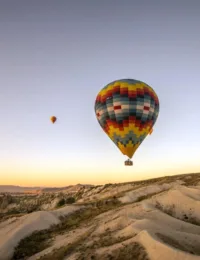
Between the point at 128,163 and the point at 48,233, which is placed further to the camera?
the point at 128,163

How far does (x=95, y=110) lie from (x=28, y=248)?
943 inches

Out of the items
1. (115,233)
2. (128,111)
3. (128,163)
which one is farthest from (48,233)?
(128,111)

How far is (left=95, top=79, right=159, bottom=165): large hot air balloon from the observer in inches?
1662

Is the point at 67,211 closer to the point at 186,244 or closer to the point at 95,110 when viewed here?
the point at 95,110

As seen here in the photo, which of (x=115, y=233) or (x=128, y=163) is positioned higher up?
(x=128, y=163)

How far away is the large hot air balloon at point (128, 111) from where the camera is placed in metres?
42.2

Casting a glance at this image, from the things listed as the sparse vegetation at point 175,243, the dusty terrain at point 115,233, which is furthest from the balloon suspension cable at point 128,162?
the sparse vegetation at point 175,243

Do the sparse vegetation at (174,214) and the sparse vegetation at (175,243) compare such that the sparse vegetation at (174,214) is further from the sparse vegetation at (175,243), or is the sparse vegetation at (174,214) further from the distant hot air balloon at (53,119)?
the distant hot air balloon at (53,119)

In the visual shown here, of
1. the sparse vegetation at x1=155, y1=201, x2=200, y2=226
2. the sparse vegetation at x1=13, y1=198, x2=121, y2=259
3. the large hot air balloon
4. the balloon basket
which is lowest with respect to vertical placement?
the sparse vegetation at x1=13, y1=198, x2=121, y2=259

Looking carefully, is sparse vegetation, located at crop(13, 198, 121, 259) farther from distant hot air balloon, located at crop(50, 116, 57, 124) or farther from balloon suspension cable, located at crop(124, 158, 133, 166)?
distant hot air balloon, located at crop(50, 116, 57, 124)

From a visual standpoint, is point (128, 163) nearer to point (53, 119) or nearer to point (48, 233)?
point (48, 233)

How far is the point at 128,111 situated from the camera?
42.2m

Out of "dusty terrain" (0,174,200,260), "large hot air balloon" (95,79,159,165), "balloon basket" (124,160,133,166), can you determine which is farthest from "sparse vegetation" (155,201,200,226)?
"large hot air balloon" (95,79,159,165)

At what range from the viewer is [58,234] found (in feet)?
101
